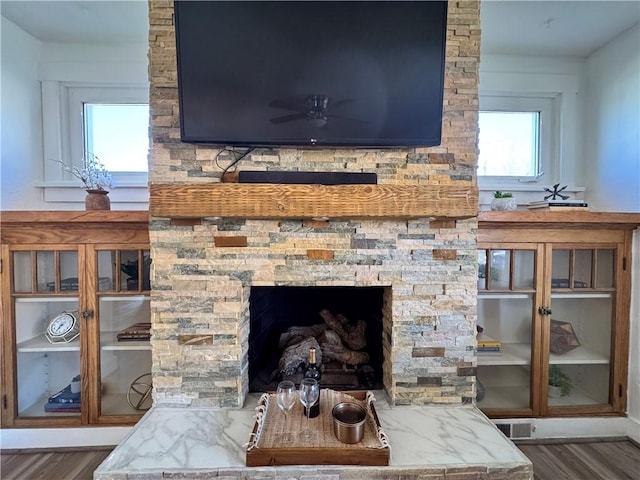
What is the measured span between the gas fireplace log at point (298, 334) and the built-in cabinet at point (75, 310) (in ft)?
2.62

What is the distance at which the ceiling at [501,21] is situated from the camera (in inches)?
66.7

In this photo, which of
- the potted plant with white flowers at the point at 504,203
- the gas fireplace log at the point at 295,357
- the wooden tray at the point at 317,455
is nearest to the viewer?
the wooden tray at the point at 317,455

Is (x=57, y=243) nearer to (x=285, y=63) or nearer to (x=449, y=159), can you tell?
(x=285, y=63)

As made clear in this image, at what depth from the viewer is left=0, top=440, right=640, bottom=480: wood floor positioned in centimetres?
154

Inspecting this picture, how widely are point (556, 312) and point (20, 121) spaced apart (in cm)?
353

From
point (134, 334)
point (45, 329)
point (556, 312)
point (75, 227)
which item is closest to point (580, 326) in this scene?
point (556, 312)

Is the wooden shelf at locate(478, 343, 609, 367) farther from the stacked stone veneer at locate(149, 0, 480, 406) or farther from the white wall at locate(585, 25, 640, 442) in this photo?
the stacked stone veneer at locate(149, 0, 480, 406)

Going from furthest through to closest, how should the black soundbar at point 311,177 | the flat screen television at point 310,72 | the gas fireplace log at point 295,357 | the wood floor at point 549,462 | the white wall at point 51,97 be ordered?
the white wall at point 51,97, the gas fireplace log at point 295,357, the wood floor at point 549,462, the black soundbar at point 311,177, the flat screen television at point 310,72

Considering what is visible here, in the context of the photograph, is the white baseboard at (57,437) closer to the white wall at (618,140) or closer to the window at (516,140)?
the window at (516,140)

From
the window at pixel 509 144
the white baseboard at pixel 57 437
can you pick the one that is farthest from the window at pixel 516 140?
the white baseboard at pixel 57 437

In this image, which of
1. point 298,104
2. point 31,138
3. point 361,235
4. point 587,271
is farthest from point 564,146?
point 31,138

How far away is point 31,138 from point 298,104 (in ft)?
6.21

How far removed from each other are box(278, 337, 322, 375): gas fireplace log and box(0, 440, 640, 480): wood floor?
3.56 feet

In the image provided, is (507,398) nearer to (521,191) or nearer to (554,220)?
(554,220)
